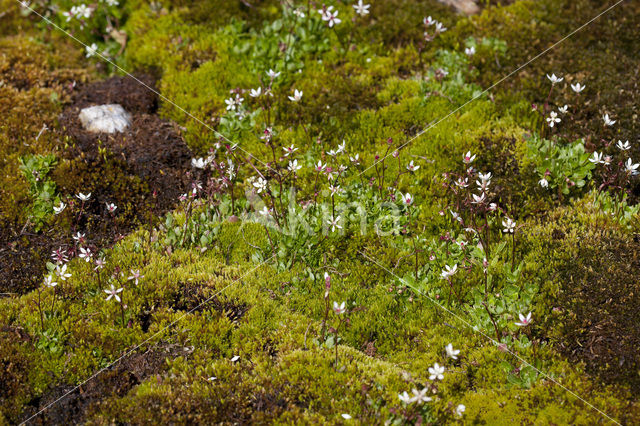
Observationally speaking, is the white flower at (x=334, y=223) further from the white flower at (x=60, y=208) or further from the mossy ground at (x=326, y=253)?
the white flower at (x=60, y=208)

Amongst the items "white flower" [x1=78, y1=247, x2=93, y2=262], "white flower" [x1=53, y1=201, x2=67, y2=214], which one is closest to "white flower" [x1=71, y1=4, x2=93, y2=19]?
"white flower" [x1=53, y1=201, x2=67, y2=214]

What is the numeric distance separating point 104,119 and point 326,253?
438 centimetres

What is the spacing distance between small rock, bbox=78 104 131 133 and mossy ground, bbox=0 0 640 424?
18.8 inches

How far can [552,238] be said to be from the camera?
6.68 metres

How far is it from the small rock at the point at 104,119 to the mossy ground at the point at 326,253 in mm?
478

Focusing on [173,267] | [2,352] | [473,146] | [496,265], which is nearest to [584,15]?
[473,146]

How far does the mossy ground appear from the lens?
511 centimetres

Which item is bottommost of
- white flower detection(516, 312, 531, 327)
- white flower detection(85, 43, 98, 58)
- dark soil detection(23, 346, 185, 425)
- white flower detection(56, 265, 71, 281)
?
dark soil detection(23, 346, 185, 425)

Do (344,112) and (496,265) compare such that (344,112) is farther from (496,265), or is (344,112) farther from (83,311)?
(83,311)

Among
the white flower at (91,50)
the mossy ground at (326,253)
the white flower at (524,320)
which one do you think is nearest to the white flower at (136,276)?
the mossy ground at (326,253)

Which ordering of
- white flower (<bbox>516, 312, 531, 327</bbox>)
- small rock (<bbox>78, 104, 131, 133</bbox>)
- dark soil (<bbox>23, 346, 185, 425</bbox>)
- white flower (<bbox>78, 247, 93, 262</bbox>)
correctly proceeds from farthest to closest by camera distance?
small rock (<bbox>78, 104, 131, 133</bbox>), white flower (<bbox>78, 247, 93, 262</bbox>), white flower (<bbox>516, 312, 531, 327</bbox>), dark soil (<bbox>23, 346, 185, 425</bbox>)

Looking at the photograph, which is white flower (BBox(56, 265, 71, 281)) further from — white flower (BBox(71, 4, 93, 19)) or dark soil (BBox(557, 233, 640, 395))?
white flower (BBox(71, 4, 93, 19))

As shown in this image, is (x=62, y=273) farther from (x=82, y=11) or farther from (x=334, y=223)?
(x=82, y=11)

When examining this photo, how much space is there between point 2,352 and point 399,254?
14.8 feet
